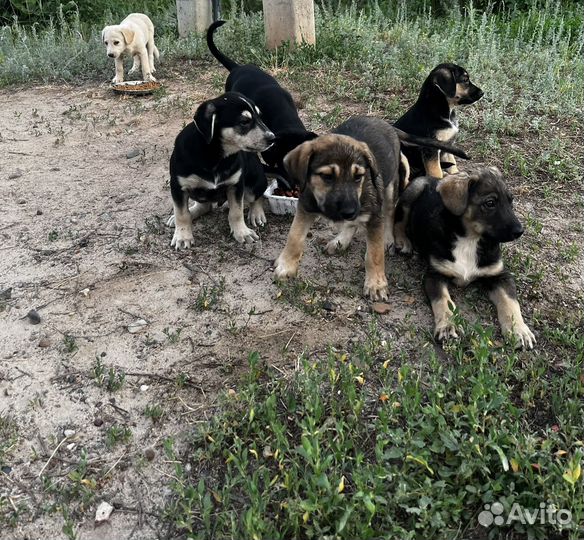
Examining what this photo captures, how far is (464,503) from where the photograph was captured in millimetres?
2730

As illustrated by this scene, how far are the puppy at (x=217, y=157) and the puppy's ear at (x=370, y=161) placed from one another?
795 mm

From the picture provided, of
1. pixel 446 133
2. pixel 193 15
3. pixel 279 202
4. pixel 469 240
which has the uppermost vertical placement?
pixel 193 15

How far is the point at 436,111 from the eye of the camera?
220 inches

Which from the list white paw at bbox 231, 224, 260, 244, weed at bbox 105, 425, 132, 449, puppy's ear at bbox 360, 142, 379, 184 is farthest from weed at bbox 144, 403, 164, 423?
puppy's ear at bbox 360, 142, 379, 184

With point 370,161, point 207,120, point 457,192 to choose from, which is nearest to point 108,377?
point 207,120

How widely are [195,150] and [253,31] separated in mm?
5782

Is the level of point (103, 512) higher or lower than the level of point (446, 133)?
lower

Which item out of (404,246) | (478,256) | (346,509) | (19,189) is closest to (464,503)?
(346,509)

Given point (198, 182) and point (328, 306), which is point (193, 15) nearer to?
point (198, 182)

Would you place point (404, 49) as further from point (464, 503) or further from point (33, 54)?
point (464, 503)

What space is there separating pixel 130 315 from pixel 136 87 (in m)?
4.96

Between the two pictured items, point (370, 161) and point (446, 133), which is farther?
point (446, 133)

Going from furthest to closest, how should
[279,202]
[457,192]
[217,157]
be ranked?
[279,202] < [217,157] < [457,192]

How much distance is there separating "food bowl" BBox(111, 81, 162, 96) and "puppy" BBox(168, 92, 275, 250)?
3729mm
